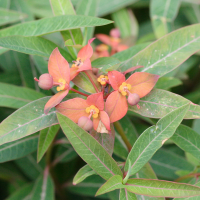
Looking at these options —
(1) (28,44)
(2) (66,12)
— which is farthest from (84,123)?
(2) (66,12)

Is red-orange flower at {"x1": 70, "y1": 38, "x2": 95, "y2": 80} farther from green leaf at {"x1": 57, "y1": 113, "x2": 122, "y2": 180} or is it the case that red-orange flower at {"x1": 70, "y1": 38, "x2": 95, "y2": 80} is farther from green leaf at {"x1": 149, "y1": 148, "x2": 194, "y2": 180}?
green leaf at {"x1": 149, "y1": 148, "x2": 194, "y2": 180}

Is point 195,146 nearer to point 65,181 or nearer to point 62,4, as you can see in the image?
point 62,4

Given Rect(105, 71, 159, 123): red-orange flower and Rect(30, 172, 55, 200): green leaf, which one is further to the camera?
Rect(30, 172, 55, 200): green leaf

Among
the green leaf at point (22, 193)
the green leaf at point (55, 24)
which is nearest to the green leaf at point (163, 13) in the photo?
the green leaf at point (55, 24)

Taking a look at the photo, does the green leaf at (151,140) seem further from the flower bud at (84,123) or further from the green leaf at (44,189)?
the green leaf at (44,189)

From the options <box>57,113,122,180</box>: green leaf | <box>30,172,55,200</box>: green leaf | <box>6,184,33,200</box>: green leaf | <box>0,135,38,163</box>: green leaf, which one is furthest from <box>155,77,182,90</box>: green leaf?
<box>6,184,33,200</box>: green leaf

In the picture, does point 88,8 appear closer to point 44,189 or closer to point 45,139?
point 45,139

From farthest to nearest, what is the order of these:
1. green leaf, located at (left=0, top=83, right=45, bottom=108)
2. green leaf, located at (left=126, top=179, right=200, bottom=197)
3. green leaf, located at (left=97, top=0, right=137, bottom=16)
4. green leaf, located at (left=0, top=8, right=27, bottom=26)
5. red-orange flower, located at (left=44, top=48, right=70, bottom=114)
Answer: green leaf, located at (left=97, top=0, right=137, bottom=16) → green leaf, located at (left=0, top=8, right=27, bottom=26) → green leaf, located at (left=0, top=83, right=45, bottom=108) → red-orange flower, located at (left=44, top=48, right=70, bottom=114) → green leaf, located at (left=126, top=179, right=200, bottom=197)
